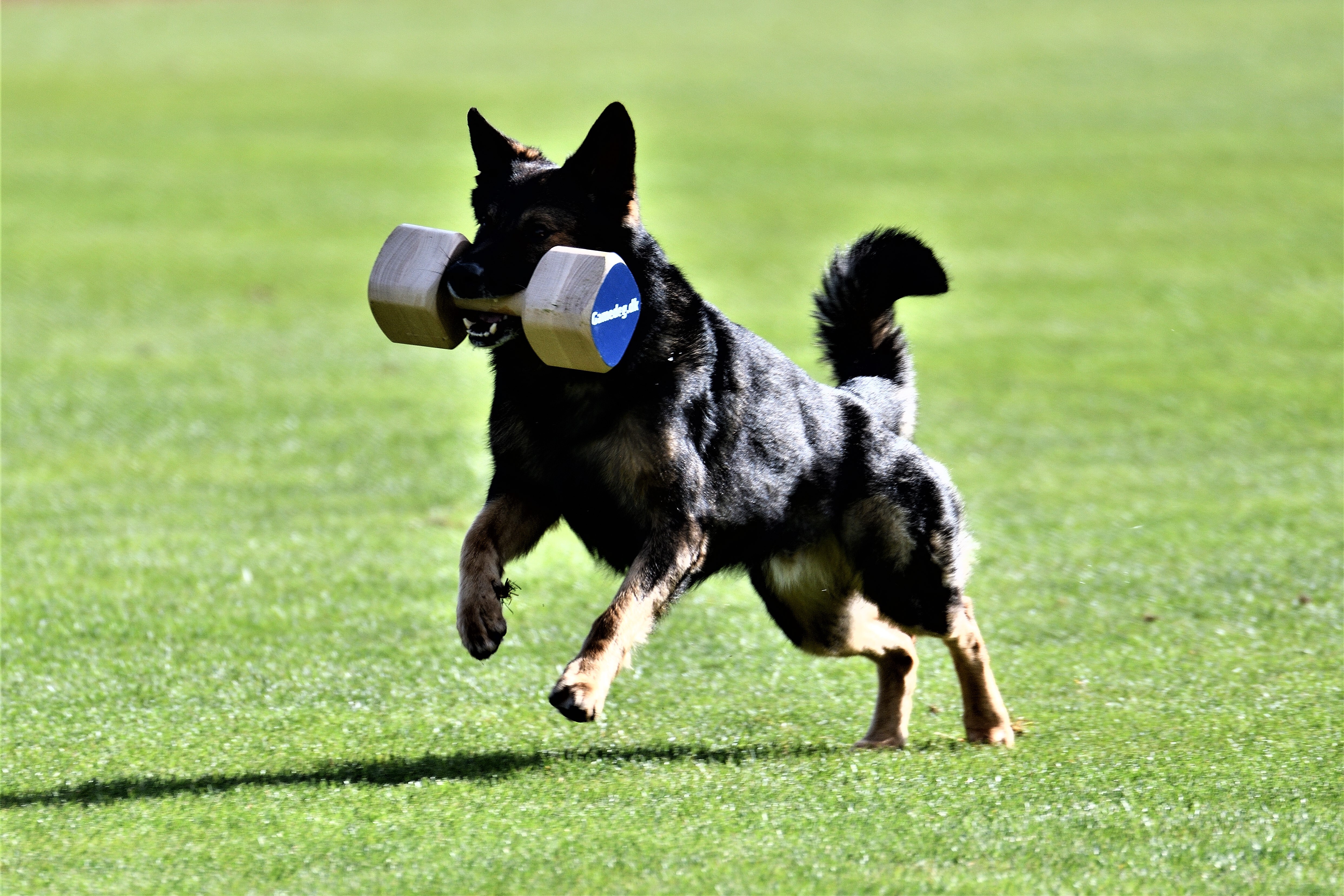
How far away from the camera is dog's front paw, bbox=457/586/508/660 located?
4922mm

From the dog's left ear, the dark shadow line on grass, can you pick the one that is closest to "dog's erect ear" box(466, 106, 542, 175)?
the dog's left ear

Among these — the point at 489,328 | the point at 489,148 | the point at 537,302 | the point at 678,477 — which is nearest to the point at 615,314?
the point at 537,302

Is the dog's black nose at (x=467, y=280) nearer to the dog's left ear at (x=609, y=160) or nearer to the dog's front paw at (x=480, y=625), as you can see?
the dog's left ear at (x=609, y=160)

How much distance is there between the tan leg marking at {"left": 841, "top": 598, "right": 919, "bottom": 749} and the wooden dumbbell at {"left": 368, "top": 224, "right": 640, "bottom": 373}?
4.93 feet

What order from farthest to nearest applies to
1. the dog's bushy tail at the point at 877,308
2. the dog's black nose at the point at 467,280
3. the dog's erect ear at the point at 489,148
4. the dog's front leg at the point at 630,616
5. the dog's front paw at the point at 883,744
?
the dog's bushy tail at the point at 877,308, the dog's front paw at the point at 883,744, the dog's erect ear at the point at 489,148, the dog's black nose at the point at 467,280, the dog's front leg at the point at 630,616

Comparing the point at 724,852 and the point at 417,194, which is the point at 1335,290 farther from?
the point at 724,852

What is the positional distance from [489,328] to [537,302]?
1.06 feet

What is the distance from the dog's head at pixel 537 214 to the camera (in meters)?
4.91

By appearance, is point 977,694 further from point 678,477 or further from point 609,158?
point 609,158

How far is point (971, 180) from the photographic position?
67.3ft

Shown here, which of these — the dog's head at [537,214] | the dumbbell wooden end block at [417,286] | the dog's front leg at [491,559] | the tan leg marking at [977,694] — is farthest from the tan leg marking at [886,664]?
the dumbbell wooden end block at [417,286]

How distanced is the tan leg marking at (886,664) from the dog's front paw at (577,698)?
1321mm

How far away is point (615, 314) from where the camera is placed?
4.74m

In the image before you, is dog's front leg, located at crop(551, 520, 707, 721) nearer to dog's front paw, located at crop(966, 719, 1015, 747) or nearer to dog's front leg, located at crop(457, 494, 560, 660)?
dog's front leg, located at crop(457, 494, 560, 660)
